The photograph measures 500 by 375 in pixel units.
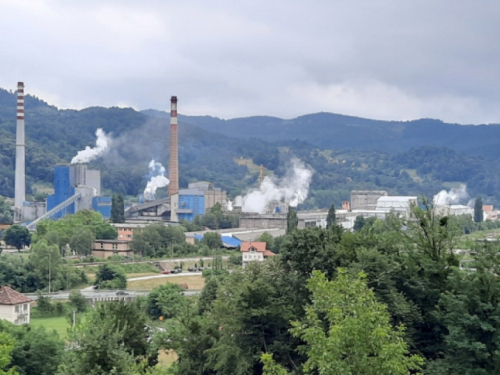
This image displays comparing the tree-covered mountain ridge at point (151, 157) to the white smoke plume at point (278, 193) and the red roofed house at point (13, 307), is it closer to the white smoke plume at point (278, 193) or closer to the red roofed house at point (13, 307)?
the white smoke plume at point (278, 193)

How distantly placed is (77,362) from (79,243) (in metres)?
43.8

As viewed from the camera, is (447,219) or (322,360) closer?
→ (322,360)

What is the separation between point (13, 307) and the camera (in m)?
33.0

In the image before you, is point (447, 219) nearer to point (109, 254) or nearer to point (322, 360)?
point (322, 360)

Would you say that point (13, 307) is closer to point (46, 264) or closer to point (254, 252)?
point (46, 264)

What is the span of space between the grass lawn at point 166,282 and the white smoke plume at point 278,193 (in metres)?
48.1

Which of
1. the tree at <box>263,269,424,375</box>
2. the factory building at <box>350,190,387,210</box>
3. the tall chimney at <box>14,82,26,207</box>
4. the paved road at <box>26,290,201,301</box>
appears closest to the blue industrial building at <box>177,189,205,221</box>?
the tall chimney at <box>14,82,26,207</box>

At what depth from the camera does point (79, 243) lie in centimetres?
5772

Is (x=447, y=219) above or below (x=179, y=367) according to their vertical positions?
above

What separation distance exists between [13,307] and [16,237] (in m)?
29.0

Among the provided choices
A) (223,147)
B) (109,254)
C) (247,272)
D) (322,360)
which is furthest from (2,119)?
(322,360)

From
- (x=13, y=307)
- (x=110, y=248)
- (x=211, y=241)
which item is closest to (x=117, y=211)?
(x=211, y=241)

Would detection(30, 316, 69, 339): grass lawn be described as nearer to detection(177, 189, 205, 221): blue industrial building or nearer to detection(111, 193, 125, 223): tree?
detection(111, 193, 125, 223): tree

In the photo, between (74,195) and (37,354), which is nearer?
(37,354)
